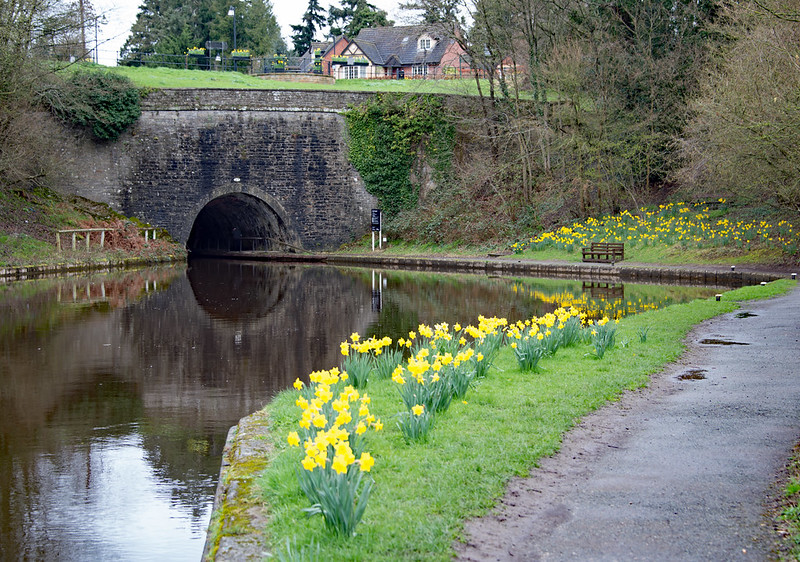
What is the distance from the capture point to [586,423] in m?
6.25

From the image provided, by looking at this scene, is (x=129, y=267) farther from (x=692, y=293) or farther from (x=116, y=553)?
(x=116, y=553)

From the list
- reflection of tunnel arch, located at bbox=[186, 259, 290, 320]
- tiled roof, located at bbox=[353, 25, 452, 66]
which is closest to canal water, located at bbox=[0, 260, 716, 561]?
reflection of tunnel arch, located at bbox=[186, 259, 290, 320]

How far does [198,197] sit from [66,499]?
25.5 meters

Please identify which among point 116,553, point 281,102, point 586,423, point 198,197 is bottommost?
point 116,553

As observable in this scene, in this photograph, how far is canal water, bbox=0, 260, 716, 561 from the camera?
18.1 feet

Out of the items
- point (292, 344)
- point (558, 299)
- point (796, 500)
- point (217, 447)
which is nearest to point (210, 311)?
point (292, 344)

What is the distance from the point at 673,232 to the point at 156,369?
1748cm

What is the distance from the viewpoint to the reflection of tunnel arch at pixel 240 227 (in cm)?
3184

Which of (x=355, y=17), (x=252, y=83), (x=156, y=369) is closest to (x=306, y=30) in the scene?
(x=355, y=17)

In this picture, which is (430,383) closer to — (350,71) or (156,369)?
(156,369)

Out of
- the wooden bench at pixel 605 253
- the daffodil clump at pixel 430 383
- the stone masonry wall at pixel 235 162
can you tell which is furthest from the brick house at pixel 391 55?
the daffodil clump at pixel 430 383

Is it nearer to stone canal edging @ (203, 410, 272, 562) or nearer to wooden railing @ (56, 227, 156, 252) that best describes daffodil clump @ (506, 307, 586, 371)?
stone canal edging @ (203, 410, 272, 562)

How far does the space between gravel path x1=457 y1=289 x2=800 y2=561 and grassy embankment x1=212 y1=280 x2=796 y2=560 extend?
0.16m

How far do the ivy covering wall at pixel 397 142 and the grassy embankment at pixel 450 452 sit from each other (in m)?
23.4
